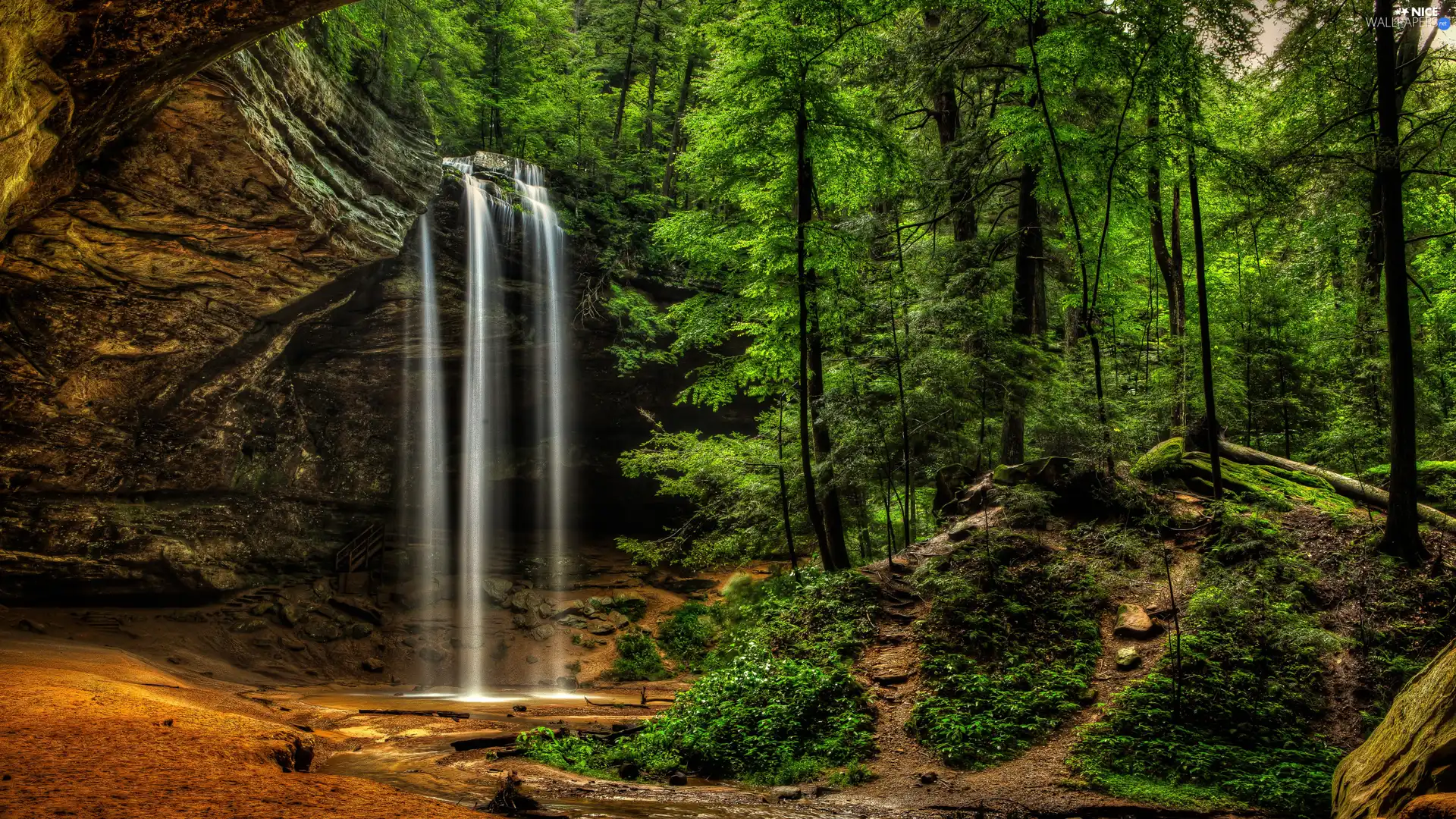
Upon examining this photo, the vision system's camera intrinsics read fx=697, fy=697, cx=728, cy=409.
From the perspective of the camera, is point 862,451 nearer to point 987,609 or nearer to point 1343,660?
point 987,609

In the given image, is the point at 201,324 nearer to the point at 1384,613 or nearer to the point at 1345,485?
the point at 1384,613

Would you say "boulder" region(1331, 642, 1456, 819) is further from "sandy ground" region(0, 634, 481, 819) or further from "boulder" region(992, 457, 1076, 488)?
"sandy ground" region(0, 634, 481, 819)

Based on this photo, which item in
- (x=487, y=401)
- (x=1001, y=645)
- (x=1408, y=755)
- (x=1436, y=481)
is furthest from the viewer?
(x=487, y=401)

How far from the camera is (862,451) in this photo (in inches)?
424

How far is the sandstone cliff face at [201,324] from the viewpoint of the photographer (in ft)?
38.2

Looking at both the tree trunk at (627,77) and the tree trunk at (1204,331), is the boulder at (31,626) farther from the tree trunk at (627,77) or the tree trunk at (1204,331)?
the tree trunk at (627,77)

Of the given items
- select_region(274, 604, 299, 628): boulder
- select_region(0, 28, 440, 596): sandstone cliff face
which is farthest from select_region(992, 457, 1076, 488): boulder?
select_region(274, 604, 299, 628): boulder

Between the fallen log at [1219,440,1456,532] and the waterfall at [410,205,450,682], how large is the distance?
1801 cm

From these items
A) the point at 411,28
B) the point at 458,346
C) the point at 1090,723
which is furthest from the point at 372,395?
the point at 1090,723

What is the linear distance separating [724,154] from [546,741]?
8.36 meters

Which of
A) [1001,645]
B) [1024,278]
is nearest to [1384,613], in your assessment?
[1001,645]

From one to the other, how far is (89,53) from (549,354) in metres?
13.6

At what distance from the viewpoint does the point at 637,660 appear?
17.9 meters

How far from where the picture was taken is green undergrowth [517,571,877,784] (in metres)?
6.79
